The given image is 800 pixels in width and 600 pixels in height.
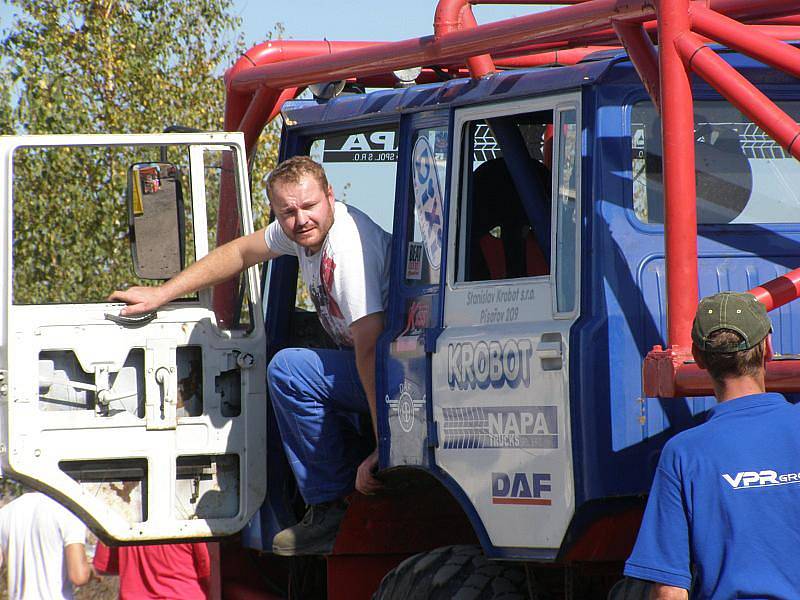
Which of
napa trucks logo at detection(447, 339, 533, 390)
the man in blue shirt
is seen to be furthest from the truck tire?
the man in blue shirt

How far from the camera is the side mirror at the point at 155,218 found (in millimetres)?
6051

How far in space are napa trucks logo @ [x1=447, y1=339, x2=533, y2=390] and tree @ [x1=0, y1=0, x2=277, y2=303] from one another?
8.77 metres

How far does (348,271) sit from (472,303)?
649 millimetres

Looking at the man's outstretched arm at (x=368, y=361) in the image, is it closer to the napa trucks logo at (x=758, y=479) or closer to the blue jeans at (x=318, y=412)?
the blue jeans at (x=318, y=412)

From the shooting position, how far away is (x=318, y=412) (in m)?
5.92

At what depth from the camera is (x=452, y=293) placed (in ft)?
17.7

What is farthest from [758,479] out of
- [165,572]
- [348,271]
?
[165,572]

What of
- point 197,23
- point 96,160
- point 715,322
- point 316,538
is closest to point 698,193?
point 715,322

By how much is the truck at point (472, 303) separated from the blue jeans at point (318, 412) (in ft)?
0.59

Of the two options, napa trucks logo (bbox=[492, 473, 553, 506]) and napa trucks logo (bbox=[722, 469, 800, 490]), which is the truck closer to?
napa trucks logo (bbox=[492, 473, 553, 506])

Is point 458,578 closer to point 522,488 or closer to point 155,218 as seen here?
point 522,488

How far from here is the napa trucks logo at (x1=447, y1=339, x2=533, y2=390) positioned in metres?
4.91

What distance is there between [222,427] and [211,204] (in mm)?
1224

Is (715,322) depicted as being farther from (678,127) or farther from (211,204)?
(211,204)
